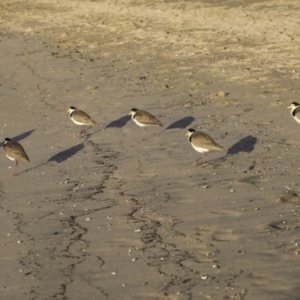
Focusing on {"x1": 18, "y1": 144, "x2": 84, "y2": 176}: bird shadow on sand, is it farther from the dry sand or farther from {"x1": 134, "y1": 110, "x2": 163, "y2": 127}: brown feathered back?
{"x1": 134, "y1": 110, "x2": 163, "y2": 127}: brown feathered back

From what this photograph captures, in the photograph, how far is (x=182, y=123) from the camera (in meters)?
16.8

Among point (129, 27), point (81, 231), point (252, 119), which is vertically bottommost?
point (129, 27)

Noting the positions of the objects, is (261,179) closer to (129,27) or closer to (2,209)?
(2,209)

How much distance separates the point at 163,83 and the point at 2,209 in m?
8.08

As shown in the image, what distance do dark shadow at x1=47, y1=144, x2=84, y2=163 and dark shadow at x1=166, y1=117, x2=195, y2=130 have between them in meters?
1.86

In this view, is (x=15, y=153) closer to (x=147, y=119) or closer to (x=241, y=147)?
(x=147, y=119)

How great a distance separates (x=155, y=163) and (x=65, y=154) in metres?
1.80

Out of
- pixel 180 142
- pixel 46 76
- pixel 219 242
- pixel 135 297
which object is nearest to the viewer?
pixel 135 297

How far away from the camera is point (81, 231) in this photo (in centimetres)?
1131

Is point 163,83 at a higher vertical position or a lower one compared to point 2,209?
lower

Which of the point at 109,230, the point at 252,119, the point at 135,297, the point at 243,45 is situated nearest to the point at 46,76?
the point at 243,45

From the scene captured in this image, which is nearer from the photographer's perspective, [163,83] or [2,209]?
[2,209]

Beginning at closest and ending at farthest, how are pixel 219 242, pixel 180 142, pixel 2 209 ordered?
pixel 219 242, pixel 2 209, pixel 180 142

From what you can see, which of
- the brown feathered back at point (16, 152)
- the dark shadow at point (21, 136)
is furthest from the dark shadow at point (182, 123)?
the brown feathered back at point (16, 152)
